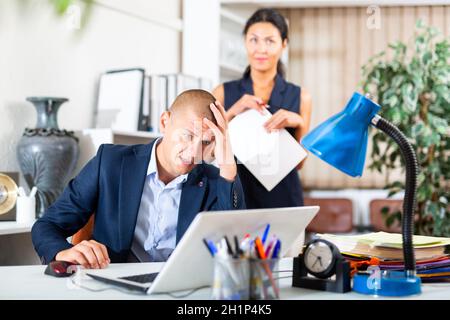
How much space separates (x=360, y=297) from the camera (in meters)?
1.17

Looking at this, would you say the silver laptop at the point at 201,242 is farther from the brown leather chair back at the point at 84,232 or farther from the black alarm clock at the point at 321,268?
the brown leather chair back at the point at 84,232

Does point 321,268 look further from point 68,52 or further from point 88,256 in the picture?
point 68,52

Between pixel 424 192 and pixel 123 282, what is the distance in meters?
3.02

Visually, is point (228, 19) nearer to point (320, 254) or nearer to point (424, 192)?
point (424, 192)

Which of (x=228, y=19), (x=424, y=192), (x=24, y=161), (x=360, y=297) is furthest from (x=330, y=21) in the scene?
(x=360, y=297)

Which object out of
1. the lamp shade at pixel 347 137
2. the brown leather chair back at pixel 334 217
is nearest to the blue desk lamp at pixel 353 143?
the lamp shade at pixel 347 137

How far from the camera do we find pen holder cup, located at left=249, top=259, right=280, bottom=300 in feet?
3.51

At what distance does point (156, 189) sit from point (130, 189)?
3.1 inches

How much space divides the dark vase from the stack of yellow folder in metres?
1.55

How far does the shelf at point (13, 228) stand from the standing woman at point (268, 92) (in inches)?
35.1

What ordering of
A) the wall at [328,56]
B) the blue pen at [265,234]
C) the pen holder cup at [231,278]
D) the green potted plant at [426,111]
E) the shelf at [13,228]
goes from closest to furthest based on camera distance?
the pen holder cup at [231,278]
the blue pen at [265,234]
the shelf at [13,228]
the green potted plant at [426,111]
the wall at [328,56]

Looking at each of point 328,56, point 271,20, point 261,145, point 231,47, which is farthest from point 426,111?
point 328,56

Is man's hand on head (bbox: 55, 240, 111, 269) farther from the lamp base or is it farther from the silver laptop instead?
the lamp base

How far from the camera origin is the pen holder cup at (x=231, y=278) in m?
1.05
